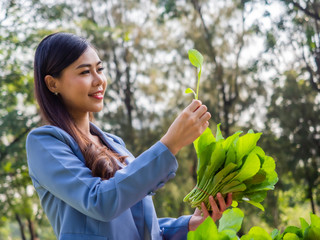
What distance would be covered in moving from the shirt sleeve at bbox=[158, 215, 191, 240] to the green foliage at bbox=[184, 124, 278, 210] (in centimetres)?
18

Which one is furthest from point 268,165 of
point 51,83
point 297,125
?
point 297,125

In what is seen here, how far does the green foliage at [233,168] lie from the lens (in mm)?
1052

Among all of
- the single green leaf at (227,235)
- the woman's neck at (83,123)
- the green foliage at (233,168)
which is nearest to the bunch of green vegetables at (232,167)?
the green foliage at (233,168)

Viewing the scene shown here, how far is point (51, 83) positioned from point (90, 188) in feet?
1.32

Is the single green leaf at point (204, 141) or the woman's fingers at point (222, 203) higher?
the single green leaf at point (204, 141)

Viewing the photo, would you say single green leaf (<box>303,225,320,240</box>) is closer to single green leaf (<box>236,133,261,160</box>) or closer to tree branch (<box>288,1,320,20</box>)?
single green leaf (<box>236,133,261,160</box>)

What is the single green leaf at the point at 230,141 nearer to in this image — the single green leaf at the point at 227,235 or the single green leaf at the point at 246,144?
the single green leaf at the point at 246,144

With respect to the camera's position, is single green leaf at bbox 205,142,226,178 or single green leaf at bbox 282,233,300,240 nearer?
single green leaf at bbox 282,233,300,240

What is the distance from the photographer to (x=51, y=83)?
1241 millimetres

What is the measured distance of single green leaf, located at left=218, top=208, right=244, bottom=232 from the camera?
2.78 feet

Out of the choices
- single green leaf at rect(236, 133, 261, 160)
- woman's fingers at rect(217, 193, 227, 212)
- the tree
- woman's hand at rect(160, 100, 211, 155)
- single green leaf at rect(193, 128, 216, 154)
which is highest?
woman's hand at rect(160, 100, 211, 155)

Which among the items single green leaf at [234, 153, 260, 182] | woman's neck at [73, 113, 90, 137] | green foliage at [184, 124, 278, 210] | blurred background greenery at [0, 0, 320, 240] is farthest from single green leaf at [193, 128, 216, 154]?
blurred background greenery at [0, 0, 320, 240]

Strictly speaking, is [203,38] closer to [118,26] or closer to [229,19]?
[229,19]

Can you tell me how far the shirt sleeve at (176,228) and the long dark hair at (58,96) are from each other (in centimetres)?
26
